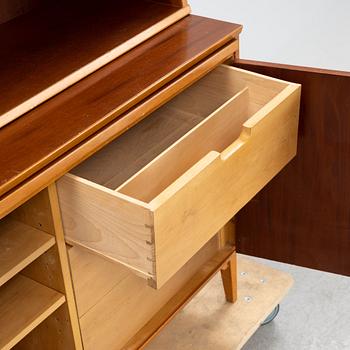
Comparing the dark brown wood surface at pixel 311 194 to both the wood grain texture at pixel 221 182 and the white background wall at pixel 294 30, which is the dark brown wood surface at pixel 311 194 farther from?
the white background wall at pixel 294 30

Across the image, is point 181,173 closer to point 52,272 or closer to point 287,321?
point 52,272

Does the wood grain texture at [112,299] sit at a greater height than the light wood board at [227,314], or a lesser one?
greater

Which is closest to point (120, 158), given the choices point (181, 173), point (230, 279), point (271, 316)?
point (181, 173)

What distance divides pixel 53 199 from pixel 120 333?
35cm

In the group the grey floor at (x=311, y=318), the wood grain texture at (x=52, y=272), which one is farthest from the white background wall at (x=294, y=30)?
the wood grain texture at (x=52, y=272)

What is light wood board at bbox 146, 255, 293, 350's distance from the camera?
1432 mm

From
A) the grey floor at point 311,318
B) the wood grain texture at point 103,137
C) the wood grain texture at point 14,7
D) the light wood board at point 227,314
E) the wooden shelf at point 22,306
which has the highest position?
the wood grain texture at point 14,7

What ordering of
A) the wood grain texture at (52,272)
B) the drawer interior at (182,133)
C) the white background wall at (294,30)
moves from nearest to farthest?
the wood grain texture at (52,272), the drawer interior at (182,133), the white background wall at (294,30)

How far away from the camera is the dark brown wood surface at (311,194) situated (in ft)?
3.66

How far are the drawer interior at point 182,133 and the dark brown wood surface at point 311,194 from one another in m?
0.04

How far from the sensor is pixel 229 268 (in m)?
1.44

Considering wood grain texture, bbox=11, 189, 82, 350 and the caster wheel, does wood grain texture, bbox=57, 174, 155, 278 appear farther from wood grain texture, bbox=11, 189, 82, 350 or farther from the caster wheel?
the caster wheel

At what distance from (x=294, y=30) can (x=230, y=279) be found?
4.06ft

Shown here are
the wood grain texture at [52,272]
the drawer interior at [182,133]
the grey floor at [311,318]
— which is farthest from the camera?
the grey floor at [311,318]
